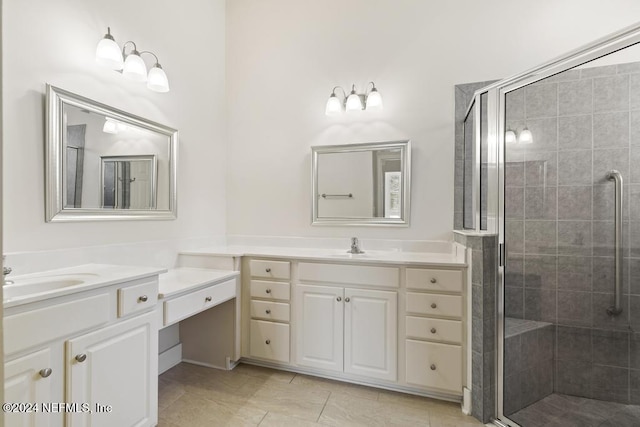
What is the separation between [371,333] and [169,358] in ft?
4.99

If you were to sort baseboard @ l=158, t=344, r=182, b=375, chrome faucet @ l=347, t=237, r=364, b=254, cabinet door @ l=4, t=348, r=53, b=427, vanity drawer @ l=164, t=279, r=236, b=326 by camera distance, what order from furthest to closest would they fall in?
chrome faucet @ l=347, t=237, r=364, b=254 < baseboard @ l=158, t=344, r=182, b=375 < vanity drawer @ l=164, t=279, r=236, b=326 < cabinet door @ l=4, t=348, r=53, b=427

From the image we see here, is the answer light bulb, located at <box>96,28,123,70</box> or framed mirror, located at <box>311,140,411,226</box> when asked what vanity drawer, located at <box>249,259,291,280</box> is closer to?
framed mirror, located at <box>311,140,411,226</box>

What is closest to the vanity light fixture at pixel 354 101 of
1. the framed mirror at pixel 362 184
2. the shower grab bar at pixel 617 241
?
the framed mirror at pixel 362 184

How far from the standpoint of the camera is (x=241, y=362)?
246 centimetres

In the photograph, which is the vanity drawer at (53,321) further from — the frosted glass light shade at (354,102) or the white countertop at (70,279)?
the frosted glass light shade at (354,102)

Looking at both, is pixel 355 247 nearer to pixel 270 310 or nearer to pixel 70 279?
pixel 270 310

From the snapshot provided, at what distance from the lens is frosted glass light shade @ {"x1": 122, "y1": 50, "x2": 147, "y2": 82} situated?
77.0 inches

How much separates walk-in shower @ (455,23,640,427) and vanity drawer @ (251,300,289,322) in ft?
4.17

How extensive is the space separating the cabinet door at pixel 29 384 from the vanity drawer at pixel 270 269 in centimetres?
127

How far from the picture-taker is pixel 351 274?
7.14ft

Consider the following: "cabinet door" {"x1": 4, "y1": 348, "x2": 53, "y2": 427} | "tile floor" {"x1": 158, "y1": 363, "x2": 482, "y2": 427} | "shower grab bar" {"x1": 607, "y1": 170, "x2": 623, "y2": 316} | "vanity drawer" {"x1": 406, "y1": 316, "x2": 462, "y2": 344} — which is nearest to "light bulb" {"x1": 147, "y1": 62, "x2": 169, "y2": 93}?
"cabinet door" {"x1": 4, "y1": 348, "x2": 53, "y2": 427}

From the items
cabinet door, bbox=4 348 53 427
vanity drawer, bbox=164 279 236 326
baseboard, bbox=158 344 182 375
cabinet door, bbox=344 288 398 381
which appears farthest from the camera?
baseboard, bbox=158 344 182 375

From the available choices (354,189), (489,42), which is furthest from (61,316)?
(489,42)

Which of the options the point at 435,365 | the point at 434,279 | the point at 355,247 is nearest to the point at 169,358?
the point at 355,247
